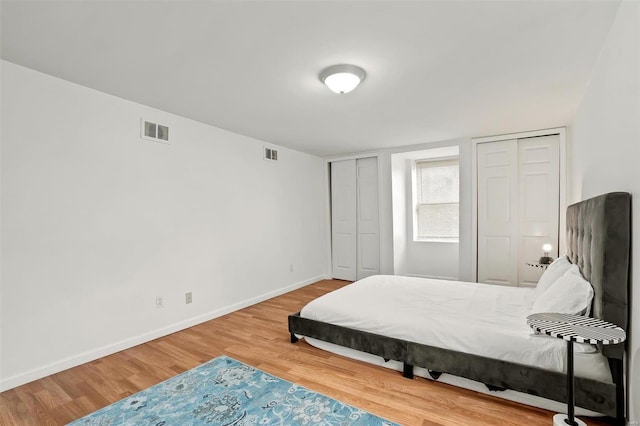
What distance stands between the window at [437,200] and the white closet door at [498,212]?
2.71ft

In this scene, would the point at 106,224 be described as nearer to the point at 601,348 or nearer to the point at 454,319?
the point at 454,319

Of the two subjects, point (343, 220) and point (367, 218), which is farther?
point (343, 220)

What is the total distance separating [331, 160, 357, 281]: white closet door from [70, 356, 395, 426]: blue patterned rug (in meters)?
3.62

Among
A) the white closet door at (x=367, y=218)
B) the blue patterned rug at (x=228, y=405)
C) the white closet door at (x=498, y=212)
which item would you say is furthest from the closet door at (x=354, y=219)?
the blue patterned rug at (x=228, y=405)

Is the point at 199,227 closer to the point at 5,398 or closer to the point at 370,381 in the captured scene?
the point at 5,398

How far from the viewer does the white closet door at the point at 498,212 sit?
439 cm

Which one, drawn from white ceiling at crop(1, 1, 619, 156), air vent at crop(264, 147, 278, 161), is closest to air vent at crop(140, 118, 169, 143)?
white ceiling at crop(1, 1, 619, 156)

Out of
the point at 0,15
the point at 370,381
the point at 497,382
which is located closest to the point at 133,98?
the point at 0,15

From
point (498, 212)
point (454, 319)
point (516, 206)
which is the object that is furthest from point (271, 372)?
point (516, 206)

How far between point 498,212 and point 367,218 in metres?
2.13

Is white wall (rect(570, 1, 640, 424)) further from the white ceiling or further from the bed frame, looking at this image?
the white ceiling

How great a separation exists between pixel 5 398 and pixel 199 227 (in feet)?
6.80

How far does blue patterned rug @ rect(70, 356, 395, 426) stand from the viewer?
1.92m

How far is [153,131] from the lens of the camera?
3242mm
